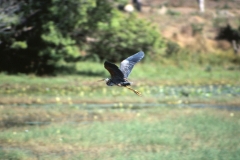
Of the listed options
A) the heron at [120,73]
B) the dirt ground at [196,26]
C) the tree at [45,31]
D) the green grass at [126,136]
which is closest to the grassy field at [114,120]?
the green grass at [126,136]

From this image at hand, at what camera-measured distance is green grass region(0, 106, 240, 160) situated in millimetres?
8500

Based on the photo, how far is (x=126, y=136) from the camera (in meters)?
9.96

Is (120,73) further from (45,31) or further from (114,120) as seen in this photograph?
(45,31)

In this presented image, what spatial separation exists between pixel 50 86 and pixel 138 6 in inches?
902

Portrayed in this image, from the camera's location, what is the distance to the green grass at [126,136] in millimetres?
8500

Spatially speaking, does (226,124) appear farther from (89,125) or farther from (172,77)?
(172,77)

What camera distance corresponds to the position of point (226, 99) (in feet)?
51.8

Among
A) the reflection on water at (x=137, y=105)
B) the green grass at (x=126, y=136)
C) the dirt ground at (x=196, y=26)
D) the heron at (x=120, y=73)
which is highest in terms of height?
the heron at (x=120, y=73)

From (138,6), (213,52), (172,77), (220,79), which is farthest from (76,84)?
(138,6)

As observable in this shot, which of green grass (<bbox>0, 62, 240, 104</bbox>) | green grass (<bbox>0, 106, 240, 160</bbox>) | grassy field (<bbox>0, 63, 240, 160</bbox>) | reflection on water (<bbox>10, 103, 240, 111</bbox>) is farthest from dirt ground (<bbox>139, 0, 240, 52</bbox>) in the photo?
green grass (<bbox>0, 106, 240, 160</bbox>)

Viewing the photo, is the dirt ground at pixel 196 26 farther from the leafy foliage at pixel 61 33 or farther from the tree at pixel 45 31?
the tree at pixel 45 31

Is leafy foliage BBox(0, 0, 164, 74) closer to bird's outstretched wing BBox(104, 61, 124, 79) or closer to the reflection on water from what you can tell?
the reflection on water

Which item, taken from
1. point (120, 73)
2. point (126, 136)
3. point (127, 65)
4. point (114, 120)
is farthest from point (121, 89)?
point (120, 73)

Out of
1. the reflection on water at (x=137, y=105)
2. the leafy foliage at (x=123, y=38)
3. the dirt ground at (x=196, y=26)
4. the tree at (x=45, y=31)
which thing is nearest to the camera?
the reflection on water at (x=137, y=105)
